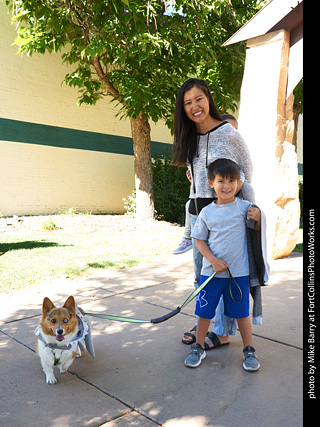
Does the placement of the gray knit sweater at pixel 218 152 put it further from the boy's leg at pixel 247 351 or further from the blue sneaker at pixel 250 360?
the blue sneaker at pixel 250 360

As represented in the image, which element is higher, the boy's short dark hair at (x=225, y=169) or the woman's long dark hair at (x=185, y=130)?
the woman's long dark hair at (x=185, y=130)

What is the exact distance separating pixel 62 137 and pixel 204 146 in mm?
11141

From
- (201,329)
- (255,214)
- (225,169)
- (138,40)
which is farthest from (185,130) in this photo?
(138,40)

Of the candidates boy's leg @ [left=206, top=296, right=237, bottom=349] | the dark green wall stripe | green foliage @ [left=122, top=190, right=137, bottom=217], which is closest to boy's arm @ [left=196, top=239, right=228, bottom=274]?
boy's leg @ [left=206, top=296, right=237, bottom=349]

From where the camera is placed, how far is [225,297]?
283cm

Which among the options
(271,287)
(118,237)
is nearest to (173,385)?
(271,287)

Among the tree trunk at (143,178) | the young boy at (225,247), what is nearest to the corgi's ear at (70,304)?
the young boy at (225,247)

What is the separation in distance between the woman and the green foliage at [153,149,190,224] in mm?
9631

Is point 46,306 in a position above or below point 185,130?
below

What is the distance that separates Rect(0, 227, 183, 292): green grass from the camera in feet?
18.3

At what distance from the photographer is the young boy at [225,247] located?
2.68 meters

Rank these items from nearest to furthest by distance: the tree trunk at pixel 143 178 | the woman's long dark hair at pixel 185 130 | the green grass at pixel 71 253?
the woman's long dark hair at pixel 185 130, the green grass at pixel 71 253, the tree trunk at pixel 143 178

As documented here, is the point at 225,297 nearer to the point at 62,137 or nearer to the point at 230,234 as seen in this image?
the point at 230,234

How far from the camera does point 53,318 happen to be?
254 centimetres
